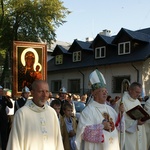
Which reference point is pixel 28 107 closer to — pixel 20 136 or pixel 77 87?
pixel 20 136

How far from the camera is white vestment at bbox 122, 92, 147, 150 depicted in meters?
6.80

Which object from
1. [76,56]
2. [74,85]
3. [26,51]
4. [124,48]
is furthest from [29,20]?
[26,51]

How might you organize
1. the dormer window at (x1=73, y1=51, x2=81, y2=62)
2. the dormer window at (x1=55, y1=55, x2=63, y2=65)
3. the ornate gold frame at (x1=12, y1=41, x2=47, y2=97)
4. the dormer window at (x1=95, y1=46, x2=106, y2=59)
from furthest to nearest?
the dormer window at (x1=55, y1=55, x2=63, y2=65) < the dormer window at (x1=73, y1=51, x2=81, y2=62) < the dormer window at (x1=95, y1=46, x2=106, y2=59) < the ornate gold frame at (x1=12, y1=41, x2=47, y2=97)

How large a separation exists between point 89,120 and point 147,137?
3.24 metres

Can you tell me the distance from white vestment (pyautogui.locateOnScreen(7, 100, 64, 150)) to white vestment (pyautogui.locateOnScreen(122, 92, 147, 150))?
8.86 ft

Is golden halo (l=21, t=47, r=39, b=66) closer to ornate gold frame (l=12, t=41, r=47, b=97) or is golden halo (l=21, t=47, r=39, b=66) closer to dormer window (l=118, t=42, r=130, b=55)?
ornate gold frame (l=12, t=41, r=47, b=97)

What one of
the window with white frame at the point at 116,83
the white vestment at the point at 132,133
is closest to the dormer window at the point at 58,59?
the window with white frame at the point at 116,83

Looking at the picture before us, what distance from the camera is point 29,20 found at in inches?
1134

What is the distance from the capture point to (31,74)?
30.2 ft

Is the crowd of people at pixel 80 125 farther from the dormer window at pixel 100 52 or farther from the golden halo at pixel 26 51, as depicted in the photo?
the dormer window at pixel 100 52

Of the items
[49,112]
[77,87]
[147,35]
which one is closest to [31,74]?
[49,112]

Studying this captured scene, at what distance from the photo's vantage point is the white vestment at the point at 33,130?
162 inches

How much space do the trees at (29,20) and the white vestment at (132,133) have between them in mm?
21990

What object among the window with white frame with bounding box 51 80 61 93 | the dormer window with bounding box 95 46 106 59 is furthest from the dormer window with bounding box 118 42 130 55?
the window with white frame with bounding box 51 80 61 93
